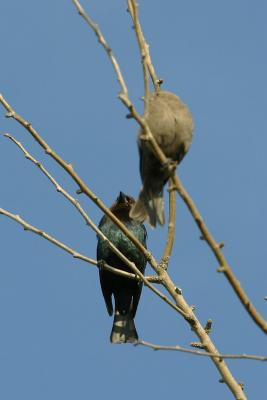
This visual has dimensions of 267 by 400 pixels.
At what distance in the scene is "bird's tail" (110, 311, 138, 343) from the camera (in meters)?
9.09

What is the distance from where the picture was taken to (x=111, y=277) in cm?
929

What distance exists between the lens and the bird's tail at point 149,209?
6121 millimetres

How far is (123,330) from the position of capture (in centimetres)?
915

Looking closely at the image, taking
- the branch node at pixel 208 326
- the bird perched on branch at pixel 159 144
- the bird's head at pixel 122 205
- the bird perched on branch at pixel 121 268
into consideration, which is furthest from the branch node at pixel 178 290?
the bird's head at pixel 122 205

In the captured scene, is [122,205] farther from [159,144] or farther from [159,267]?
[159,267]

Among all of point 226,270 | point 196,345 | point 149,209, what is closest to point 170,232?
point 149,209

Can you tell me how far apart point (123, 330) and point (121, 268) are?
0.71m

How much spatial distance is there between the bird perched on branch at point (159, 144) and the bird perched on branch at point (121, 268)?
273 centimetres

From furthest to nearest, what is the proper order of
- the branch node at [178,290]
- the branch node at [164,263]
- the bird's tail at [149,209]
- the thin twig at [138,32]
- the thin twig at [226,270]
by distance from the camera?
1. the bird's tail at [149,209]
2. the branch node at [164,263]
3. the branch node at [178,290]
4. the thin twig at [138,32]
5. the thin twig at [226,270]

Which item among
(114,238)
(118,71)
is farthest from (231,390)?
(114,238)

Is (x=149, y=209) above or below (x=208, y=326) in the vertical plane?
above

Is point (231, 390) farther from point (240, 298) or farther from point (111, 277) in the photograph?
point (111, 277)

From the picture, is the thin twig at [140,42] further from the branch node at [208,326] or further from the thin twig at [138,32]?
the branch node at [208,326]

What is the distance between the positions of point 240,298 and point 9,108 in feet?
6.41
